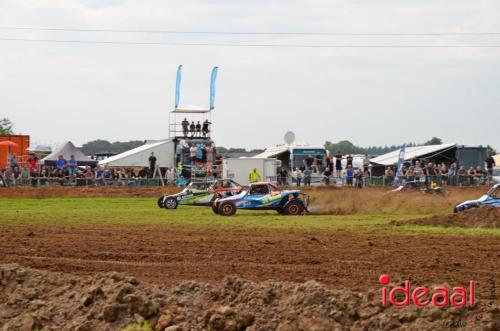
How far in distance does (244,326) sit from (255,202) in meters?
19.4

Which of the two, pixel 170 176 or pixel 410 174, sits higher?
pixel 170 176

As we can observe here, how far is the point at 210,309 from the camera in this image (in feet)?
31.2

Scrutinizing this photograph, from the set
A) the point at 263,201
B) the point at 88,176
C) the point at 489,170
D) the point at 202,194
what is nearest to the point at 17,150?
the point at 88,176

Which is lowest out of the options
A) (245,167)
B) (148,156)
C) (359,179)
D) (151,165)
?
(359,179)

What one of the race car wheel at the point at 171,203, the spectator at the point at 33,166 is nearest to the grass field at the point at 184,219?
the race car wheel at the point at 171,203

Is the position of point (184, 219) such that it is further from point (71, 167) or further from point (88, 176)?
point (71, 167)

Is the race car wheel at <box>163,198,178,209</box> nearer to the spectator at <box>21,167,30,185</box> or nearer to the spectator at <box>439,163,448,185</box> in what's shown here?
the spectator at <box>21,167,30,185</box>

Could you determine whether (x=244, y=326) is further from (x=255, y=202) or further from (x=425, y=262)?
(x=255, y=202)

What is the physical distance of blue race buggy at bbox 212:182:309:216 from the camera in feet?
92.9

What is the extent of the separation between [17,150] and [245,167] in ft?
38.0

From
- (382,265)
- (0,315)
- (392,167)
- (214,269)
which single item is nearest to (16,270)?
(0,315)

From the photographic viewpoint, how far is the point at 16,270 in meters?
11.6

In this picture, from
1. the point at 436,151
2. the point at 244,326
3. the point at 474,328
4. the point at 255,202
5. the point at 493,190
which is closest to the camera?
the point at 474,328

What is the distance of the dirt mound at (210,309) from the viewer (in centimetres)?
860
